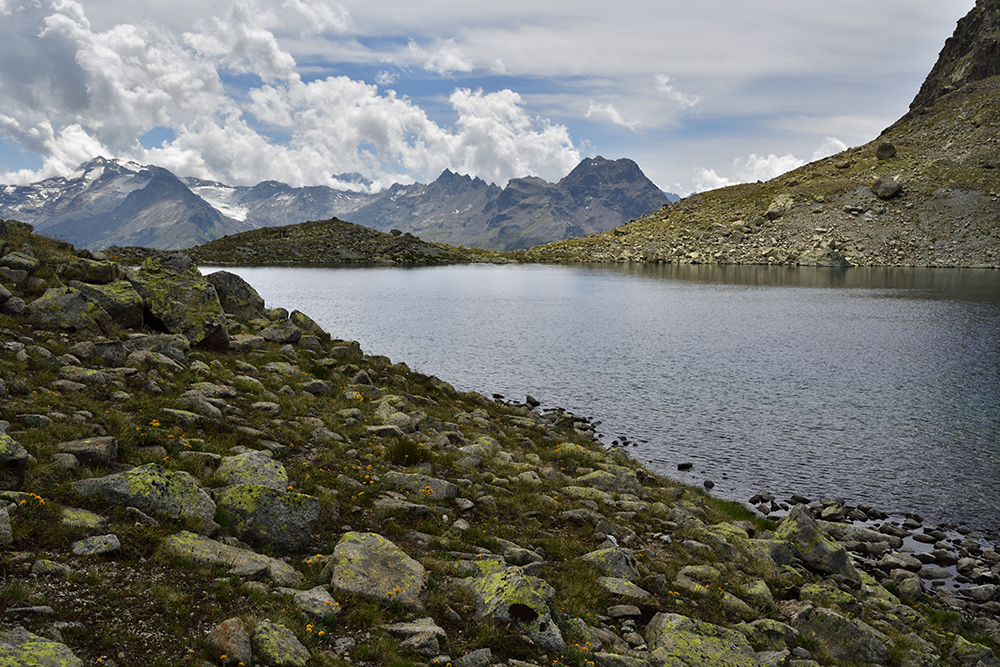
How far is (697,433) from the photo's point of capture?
1353 inches

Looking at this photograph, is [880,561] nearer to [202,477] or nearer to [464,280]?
[202,477]

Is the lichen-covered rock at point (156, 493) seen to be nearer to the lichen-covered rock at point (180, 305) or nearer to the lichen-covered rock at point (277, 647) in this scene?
the lichen-covered rock at point (277, 647)

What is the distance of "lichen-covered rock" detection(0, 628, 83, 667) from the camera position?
670 cm

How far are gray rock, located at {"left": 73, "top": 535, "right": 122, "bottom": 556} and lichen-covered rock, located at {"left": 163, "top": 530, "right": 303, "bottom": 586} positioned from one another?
773mm

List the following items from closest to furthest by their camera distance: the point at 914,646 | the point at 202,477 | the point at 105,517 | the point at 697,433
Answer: the point at 105,517 → the point at 202,477 → the point at 914,646 → the point at 697,433

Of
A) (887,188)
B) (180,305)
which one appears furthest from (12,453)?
(887,188)

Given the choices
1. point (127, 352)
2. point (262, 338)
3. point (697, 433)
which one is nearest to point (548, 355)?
point (697, 433)

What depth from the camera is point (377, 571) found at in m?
11.2

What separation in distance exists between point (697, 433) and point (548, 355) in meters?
23.2

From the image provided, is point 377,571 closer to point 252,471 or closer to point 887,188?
point 252,471

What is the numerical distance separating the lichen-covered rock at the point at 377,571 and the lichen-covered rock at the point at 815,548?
13.7 metres

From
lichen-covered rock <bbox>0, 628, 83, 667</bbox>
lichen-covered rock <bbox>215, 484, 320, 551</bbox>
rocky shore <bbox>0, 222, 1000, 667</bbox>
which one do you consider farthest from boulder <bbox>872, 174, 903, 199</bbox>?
lichen-covered rock <bbox>0, 628, 83, 667</bbox>

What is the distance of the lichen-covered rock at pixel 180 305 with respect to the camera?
25.5 metres

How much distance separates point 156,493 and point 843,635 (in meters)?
15.9
